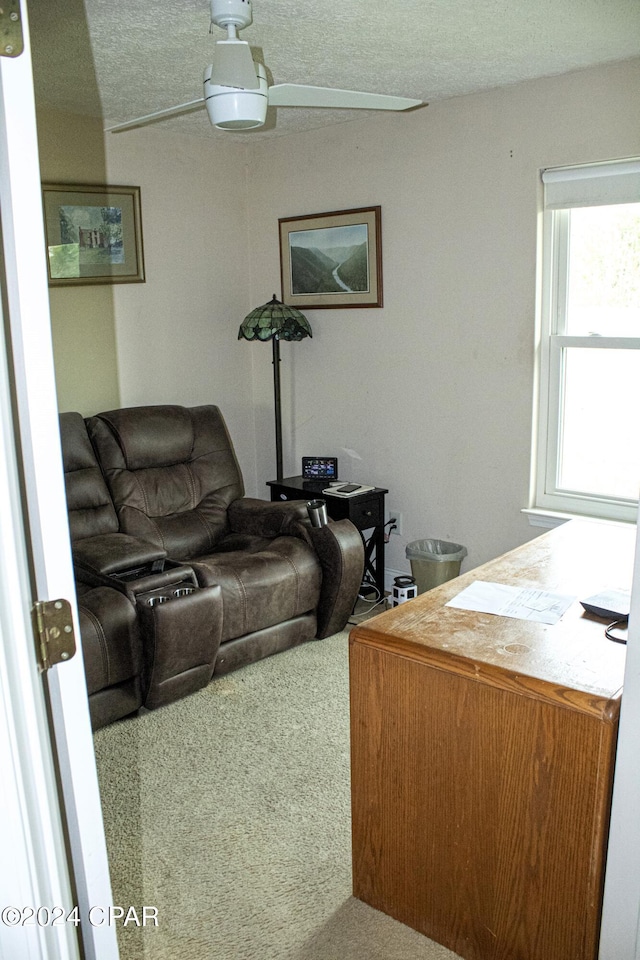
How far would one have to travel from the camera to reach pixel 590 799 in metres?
1.63

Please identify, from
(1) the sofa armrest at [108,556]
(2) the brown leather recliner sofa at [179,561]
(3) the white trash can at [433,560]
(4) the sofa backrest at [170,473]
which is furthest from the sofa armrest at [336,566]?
(1) the sofa armrest at [108,556]

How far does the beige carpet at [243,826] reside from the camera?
2.05 meters

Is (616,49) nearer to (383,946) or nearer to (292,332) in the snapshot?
(292,332)

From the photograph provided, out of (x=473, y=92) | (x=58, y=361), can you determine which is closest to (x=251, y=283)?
(x=58, y=361)

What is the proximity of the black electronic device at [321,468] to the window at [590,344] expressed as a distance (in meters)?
1.14

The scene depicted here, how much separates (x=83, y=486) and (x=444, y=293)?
199cm

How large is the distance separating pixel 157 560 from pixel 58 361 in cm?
136

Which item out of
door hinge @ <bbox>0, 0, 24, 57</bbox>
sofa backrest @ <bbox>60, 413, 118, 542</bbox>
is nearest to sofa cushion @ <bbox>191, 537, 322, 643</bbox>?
sofa backrest @ <bbox>60, 413, 118, 542</bbox>

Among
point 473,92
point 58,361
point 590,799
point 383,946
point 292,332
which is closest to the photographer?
point 590,799

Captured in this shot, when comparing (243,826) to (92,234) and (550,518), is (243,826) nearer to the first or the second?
(550,518)

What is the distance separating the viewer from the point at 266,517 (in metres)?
4.02

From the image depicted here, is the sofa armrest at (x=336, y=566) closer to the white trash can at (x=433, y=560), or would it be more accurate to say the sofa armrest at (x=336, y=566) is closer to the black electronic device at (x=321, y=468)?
the white trash can at (x=433, y=560)

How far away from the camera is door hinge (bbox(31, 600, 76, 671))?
4.15 feet

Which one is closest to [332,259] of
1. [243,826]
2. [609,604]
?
[609,604]
